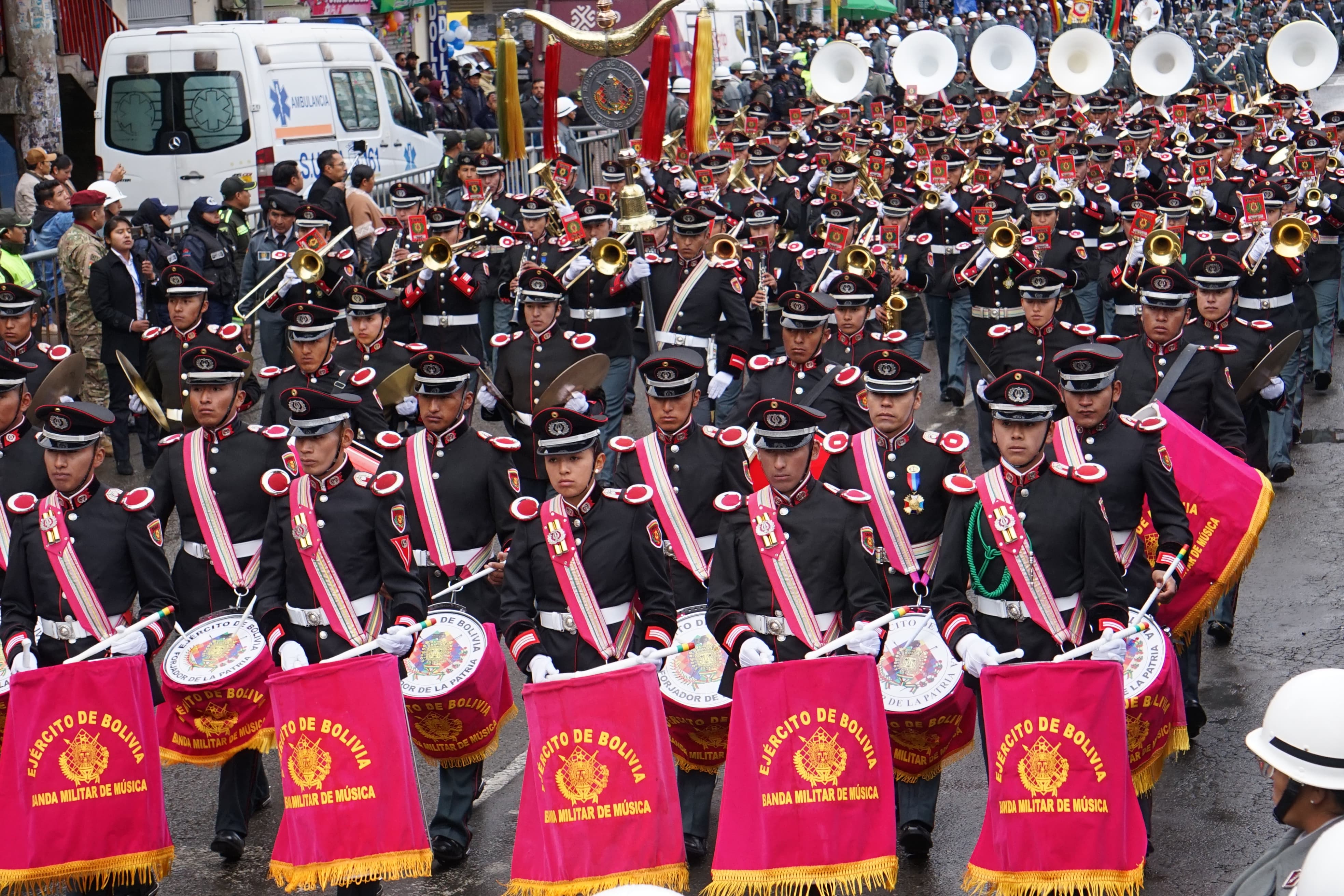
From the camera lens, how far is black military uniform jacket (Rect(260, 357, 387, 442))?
9.97m

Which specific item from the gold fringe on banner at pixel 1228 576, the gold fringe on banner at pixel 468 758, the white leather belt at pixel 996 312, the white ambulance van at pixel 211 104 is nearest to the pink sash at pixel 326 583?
the gold fringe on banner at pixel 468 758

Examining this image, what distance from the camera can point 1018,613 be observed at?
657cm

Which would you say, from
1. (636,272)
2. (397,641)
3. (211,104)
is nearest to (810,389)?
(636,272)

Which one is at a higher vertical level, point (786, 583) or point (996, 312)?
point (786, 583)

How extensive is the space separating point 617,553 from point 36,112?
14931 millimetres

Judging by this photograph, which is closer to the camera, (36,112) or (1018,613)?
(1018,613)

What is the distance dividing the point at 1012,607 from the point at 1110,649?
0.58 metres

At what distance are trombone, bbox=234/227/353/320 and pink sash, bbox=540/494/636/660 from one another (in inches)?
286

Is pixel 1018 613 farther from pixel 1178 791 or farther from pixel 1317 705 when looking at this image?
pixel 1317 705

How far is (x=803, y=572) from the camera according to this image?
656cm

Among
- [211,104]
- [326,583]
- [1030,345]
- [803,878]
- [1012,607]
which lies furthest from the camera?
[211,104]

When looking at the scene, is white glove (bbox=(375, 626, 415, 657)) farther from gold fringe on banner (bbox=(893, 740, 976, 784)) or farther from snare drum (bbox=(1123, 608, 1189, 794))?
snare drum (bbox=(1123, 608, 1189, 794))

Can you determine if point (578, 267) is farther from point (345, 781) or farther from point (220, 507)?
point (345, 781)

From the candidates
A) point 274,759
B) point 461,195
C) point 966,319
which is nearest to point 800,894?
point 274,759
